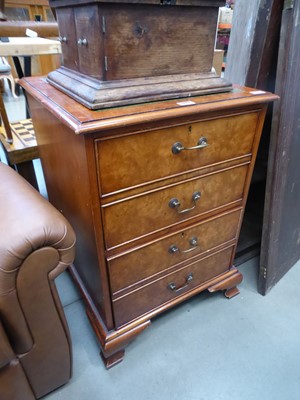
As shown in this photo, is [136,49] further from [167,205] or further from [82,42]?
[167,205]

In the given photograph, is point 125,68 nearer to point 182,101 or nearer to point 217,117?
point 182,101

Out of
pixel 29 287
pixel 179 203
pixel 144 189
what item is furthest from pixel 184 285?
pixel 29 287

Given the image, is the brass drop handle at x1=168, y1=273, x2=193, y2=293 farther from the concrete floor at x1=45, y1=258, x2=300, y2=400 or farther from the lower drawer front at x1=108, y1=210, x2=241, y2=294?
the concrete floor at x1=45, y1=258, x2=300, y2=400

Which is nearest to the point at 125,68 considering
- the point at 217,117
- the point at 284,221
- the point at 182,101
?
the point at 182,101

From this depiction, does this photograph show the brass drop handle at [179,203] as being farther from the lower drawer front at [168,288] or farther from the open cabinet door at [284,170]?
the open cabinet door at [284,170]

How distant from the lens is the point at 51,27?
1.56 meters

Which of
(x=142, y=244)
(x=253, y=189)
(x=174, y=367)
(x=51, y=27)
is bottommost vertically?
(x=174, y=367)

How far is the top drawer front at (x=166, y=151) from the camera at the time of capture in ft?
2.26

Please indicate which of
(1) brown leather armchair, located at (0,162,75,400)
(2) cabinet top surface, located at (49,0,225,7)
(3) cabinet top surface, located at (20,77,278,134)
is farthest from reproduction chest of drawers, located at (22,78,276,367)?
(2) cabinet top surface, located at (49,0,225,7)

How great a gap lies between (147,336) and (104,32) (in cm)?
107

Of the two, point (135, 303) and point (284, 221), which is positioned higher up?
point (284, 221)

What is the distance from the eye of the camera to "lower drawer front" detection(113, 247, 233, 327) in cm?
99

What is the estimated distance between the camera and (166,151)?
2.50 feet

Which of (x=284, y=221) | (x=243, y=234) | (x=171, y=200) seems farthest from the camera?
(x=243, y=234)
